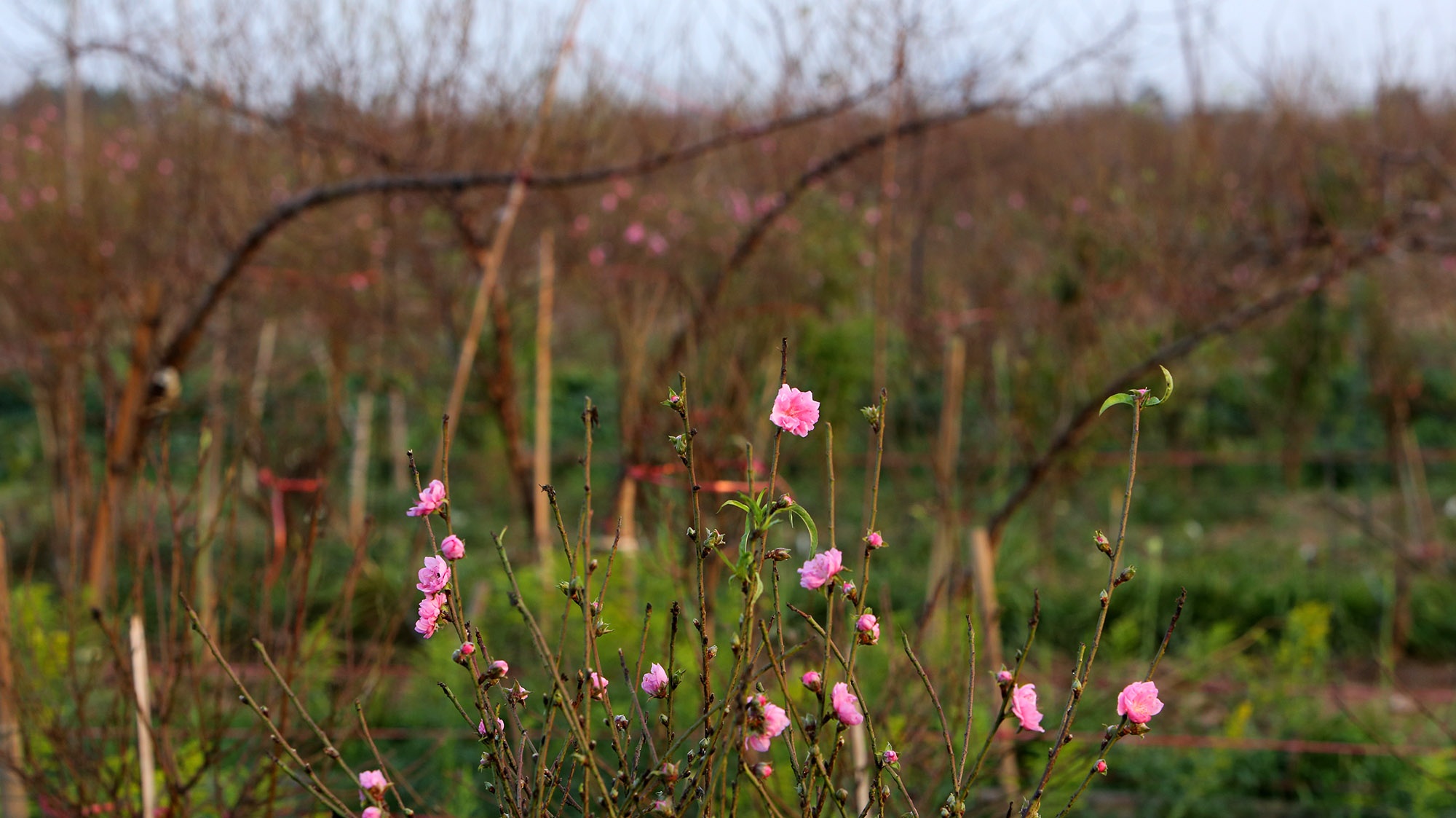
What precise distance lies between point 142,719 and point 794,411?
1.29 m

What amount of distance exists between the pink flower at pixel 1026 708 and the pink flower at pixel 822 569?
176 millimetres

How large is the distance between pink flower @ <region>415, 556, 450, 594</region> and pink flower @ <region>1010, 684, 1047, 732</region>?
46cm

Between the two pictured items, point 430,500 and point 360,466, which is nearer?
point 430,500

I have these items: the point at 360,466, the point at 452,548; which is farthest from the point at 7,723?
the point at 360,466

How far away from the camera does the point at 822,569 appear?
824 mm

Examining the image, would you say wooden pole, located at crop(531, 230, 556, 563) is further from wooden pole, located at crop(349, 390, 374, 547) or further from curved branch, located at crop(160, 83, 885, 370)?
wooden pole, located at crop(349, 390, 374, 547)

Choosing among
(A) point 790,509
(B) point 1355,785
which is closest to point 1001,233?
(B) point 1355,785

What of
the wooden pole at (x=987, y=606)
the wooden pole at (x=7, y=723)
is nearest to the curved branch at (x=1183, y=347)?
the wooden pole at (x=987, y=606)

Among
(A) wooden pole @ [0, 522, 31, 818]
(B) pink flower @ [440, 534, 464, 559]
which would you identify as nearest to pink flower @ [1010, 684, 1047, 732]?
(B) pink flower @ [440, 534, 464, 559]

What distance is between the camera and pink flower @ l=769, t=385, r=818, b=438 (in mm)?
836

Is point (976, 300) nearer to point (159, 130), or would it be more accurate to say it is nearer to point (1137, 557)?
point (1137, 557)

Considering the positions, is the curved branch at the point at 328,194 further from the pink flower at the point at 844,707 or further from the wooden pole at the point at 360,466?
the pink flower at the point at 844,707

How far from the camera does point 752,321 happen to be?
12.8ft

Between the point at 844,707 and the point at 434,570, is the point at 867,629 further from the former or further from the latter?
the point at 434,570
